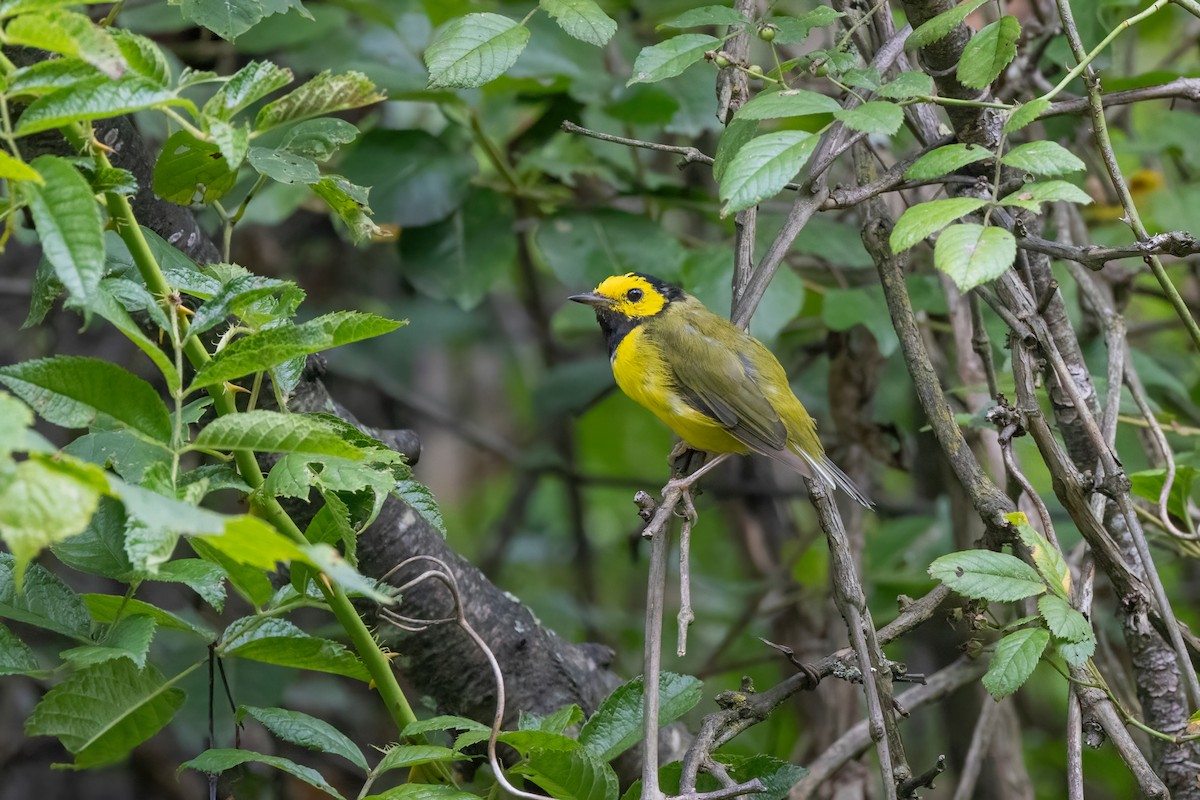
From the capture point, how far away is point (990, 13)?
12.7 feet

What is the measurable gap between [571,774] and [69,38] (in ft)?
3.97

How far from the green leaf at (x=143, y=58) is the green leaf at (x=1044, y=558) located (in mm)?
1392

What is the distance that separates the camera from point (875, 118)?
1.61 meters

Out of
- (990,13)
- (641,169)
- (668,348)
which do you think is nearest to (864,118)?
(668,348)

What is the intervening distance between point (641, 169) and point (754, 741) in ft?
7.90

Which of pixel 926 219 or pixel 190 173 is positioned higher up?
pixel 926 219

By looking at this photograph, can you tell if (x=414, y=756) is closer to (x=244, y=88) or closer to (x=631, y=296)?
(x=244, y=88)

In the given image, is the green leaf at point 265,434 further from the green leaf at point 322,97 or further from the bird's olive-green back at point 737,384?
the bird's olive-green back at point 737,384

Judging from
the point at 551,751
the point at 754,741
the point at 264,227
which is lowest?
the point at 754,741

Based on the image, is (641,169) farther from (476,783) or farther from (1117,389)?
(476,783)

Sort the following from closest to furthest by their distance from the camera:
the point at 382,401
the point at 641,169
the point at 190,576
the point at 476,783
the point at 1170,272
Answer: the point at 190,576, the point at 476,783, the point at 641,169, the point at 1170,272, the point at 382,401

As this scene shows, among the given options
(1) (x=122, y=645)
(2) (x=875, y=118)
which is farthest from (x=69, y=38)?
(2) (x=875, y=118)

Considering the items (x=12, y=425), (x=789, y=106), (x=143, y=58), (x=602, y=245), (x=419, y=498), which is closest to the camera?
(x=12, y=425)

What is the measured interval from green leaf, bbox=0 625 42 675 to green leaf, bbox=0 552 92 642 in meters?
0.04
